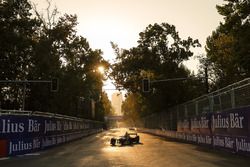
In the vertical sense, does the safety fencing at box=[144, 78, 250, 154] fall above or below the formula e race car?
above

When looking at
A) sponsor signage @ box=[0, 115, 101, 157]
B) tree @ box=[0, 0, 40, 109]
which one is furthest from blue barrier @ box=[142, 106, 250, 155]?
tree @ box=[0, 0, 40, 109]

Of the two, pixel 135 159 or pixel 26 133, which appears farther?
pixel 26 133

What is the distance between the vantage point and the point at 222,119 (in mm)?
26500

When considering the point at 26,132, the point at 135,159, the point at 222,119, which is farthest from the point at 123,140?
the point at 135,159

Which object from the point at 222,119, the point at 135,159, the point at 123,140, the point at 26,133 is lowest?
the point at 135,159

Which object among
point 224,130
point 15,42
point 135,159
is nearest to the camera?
point 135,159

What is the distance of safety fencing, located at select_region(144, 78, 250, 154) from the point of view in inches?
870

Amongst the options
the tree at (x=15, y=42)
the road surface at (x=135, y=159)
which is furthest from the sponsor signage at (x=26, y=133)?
the tree at (x=15, y=42)

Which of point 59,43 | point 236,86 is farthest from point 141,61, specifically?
point 236,86

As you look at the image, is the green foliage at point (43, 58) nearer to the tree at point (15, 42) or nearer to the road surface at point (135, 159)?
the tree at point (15, 42)

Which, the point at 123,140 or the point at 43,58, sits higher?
the point at 43,58

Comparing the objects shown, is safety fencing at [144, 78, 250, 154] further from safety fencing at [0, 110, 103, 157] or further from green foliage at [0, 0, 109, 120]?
green foliage at [0, 0, 109, 120]

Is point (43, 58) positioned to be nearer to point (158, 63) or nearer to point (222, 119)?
point (158, 63)

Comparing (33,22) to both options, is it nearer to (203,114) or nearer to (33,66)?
(33,66)
